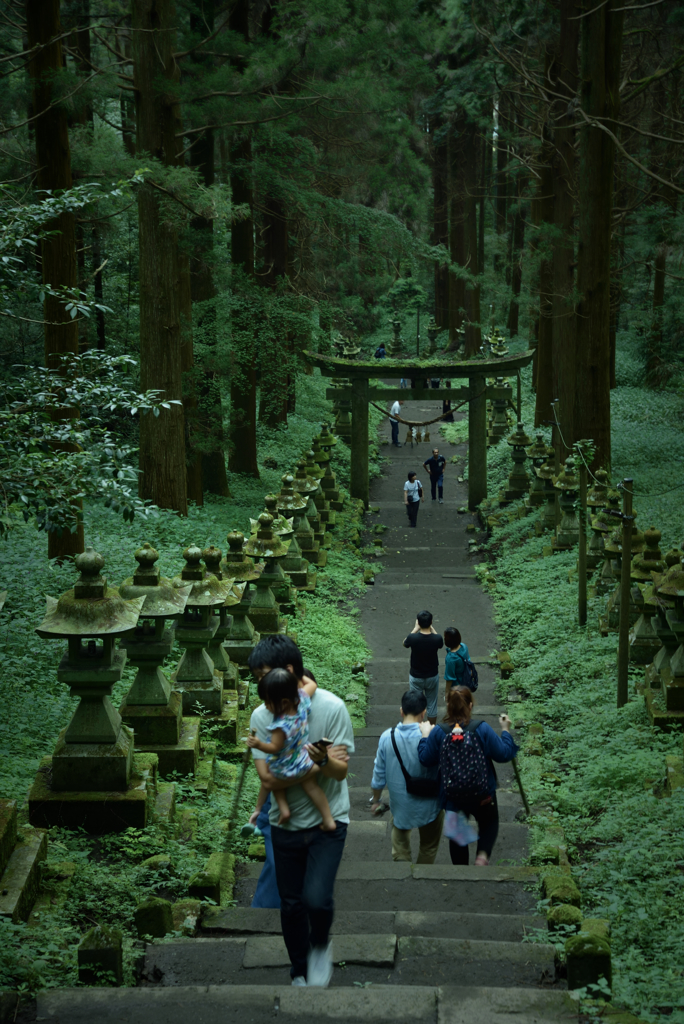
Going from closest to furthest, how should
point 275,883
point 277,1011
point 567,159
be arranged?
point 277,1011, point 275,883, point 567,159

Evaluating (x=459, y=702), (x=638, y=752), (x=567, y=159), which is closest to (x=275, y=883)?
(x=459, y=702)

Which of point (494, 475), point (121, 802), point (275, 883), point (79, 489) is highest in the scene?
point (79, 489)

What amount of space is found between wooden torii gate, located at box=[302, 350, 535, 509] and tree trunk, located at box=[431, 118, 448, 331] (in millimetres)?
18880

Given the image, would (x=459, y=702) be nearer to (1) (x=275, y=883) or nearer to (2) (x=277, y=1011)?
(1) (x=275, y=883)

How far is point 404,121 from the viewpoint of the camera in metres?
18.0

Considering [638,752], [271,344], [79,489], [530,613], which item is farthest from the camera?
[271,344]

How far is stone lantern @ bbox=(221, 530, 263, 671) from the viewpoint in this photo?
31.6 feet

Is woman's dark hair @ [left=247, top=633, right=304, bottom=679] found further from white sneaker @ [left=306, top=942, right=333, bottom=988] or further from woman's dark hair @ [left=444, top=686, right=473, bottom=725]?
woman's dark hair @ [left=444, top=686, right=473, bottom=725]

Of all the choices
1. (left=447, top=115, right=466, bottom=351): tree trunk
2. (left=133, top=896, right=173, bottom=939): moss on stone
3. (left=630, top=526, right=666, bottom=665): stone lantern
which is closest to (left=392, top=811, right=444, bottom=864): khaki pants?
(left=133, top=896, right=173, bottom=939): moss on stone

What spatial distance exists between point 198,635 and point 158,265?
764cm

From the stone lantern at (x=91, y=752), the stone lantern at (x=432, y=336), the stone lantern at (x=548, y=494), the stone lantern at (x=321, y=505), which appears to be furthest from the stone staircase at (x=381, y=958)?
the stone lantern at (x=432, y=336)

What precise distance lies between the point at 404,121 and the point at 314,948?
54.7ft

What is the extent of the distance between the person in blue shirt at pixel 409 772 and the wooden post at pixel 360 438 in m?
15.9

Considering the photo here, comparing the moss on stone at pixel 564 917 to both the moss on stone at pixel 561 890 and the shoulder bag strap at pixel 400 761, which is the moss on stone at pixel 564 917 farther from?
the shoulder bag strap at pixel 400 761
